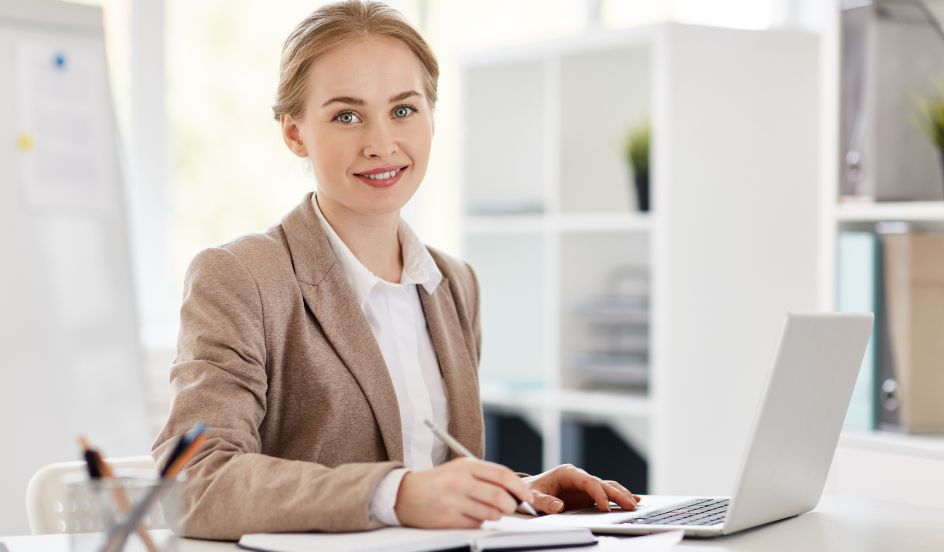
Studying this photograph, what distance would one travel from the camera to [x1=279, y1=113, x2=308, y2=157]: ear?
179 centimetres

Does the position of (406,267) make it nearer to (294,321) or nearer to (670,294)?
(294,321)

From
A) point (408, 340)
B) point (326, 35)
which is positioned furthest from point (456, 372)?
point (326, 35)

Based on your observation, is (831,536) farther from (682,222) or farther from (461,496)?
(682,222)

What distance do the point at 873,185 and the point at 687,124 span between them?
0.63 meters

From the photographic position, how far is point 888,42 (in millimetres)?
2959

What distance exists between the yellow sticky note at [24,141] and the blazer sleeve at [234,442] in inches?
52.2

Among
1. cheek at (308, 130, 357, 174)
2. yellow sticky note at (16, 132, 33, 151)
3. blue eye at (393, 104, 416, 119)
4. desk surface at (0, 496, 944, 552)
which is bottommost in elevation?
desk surface at (0, 496, 944, 552)

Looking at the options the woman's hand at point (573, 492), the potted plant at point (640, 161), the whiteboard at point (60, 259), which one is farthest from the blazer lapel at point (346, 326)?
the potted plant at point (640, 161)

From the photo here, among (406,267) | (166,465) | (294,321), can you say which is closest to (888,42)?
(406,267)

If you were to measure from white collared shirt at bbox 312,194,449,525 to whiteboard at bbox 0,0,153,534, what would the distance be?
3.92 feet

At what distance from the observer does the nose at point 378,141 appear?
5.55ft

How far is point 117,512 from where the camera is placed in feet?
3.41

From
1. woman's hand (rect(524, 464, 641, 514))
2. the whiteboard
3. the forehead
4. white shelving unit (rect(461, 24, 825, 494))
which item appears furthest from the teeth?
white shelving unit (rect(461, 24, 825, 494))

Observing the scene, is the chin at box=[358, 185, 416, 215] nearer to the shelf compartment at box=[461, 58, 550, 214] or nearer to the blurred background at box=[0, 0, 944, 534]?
the blurred background at box=[0, 0, 944, 534]
